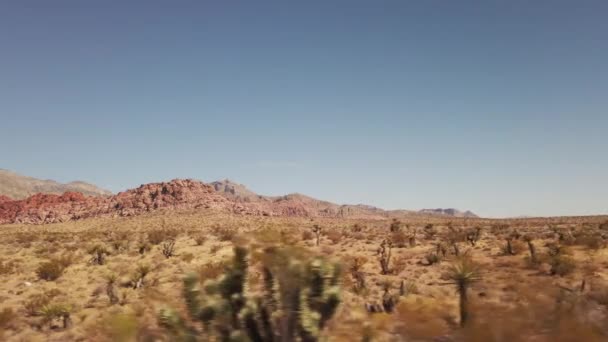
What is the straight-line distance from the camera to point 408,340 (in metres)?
4.53

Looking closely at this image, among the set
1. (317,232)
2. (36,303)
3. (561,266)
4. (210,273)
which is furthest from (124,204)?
(210,273)

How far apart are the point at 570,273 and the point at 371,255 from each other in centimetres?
1003

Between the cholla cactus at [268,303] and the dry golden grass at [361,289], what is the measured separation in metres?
0.25

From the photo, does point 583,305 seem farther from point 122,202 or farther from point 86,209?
point 86,209

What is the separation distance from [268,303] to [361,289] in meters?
9.05

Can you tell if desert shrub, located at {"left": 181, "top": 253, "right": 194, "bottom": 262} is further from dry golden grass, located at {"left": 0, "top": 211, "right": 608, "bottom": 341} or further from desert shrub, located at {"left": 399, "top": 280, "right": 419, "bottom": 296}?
desert shrub, located at {"left": 399, "top": 280, "right": 419, "bottom": 296}

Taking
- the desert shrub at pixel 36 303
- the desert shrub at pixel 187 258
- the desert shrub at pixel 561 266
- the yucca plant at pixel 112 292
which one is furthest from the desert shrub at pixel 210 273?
the desert shrub at pixel 187 258

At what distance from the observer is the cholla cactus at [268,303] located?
480cm

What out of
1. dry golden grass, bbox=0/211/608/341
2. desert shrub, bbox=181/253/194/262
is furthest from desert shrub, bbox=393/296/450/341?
desert shrub, bbox=181/253/194/262

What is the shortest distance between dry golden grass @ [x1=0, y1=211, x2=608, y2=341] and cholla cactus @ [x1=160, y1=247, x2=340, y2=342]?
0.25m

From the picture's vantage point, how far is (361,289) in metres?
13.7

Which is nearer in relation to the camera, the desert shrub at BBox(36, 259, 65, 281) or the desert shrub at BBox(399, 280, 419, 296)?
the desert shrub at BBox(399, 280, 419, 296)

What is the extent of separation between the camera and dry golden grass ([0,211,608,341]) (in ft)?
13.8

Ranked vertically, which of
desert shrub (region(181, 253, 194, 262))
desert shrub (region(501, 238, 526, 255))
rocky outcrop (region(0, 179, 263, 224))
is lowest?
desert shrub (region(181, 253, 194, 262))
